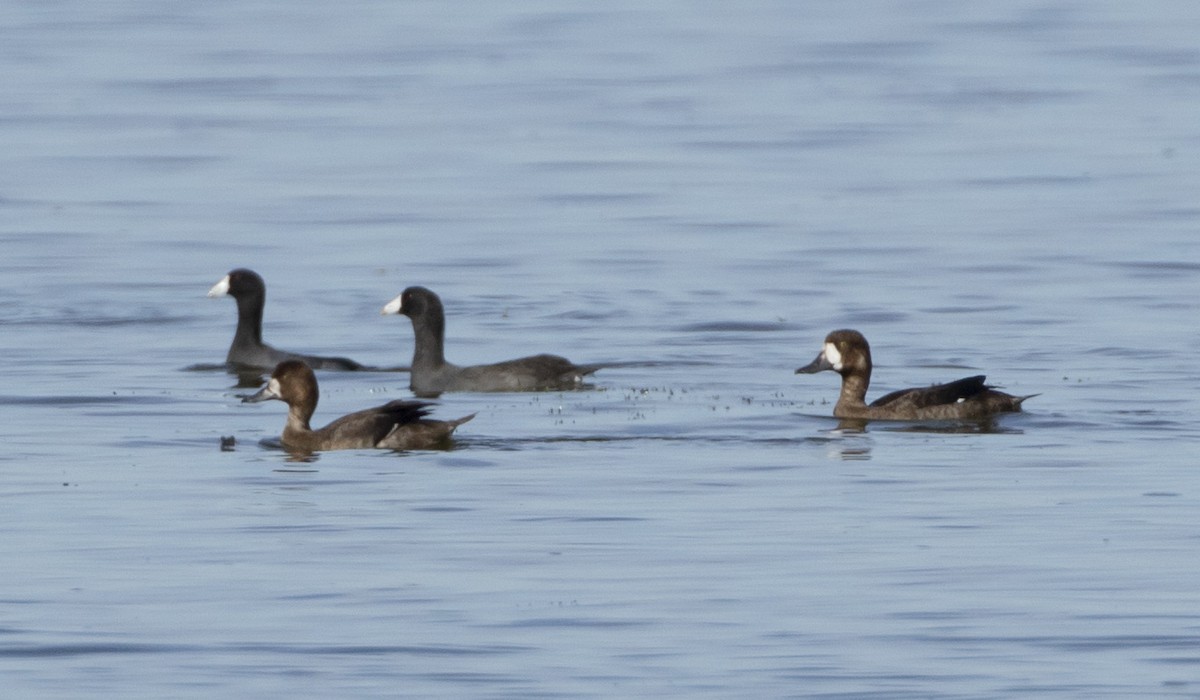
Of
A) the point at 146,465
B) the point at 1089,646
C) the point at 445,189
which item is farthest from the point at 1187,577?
the point at 445,189

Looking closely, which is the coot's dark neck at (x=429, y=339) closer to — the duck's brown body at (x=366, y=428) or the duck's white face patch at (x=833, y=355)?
the duck's white face patch at (x=833, y=355)

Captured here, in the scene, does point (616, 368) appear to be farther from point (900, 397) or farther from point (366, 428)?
point (366, 428)

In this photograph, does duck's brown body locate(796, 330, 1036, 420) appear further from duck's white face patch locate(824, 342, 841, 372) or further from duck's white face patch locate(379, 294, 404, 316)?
duck's white face patch locate(379, 294, 404, 316)

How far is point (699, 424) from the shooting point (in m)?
17.6

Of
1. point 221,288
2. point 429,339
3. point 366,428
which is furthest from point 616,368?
point 366,428

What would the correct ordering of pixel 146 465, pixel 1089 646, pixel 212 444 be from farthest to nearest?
pixel 212 444 → pixel 146 465 → pixel 1089 646

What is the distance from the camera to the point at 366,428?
16.4 metres

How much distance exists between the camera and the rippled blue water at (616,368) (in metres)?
11.1

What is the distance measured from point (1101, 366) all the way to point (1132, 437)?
13.7ft

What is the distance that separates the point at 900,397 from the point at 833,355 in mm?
825

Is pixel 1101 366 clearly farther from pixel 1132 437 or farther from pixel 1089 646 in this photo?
pixel 1089 646

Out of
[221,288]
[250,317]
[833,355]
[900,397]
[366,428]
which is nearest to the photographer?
[366,428]

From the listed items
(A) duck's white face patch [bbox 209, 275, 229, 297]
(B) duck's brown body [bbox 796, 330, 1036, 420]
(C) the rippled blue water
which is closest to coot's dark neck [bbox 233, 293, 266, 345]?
(A) duck's white face patch [bbox 209, 275, 229, 297]

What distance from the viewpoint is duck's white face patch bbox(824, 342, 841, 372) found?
737 inches
